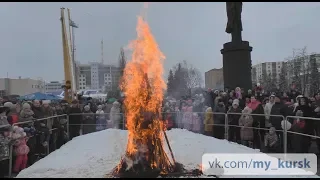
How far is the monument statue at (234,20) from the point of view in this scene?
58.9ft

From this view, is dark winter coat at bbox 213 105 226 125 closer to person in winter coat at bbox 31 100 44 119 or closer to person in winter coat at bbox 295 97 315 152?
person in winter coat at bbox 295 97 315 152

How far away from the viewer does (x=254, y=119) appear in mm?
11242

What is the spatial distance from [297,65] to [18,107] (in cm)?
3627

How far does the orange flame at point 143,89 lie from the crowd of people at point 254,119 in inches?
136

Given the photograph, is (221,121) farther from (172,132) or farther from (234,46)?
(234,46)

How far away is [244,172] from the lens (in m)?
7.74

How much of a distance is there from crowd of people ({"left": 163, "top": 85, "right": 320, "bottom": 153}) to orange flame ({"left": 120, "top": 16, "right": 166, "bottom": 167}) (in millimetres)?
3453

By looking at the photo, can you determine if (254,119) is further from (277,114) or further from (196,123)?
(196,123)

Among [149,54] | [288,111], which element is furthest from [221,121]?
[149,54]

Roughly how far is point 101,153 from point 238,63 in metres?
9.14

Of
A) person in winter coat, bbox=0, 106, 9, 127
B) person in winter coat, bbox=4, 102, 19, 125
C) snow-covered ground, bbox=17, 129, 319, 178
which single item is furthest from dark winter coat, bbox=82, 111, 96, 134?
person in winter coat, bbox=0, 106, 9, 127

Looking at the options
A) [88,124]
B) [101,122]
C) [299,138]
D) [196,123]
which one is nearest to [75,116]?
[88,124]

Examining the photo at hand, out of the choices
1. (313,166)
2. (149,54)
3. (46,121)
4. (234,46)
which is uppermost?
(234,46)

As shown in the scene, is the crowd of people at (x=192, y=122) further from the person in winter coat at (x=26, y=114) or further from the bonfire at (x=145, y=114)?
the bonfire at (x=145, y=114)
